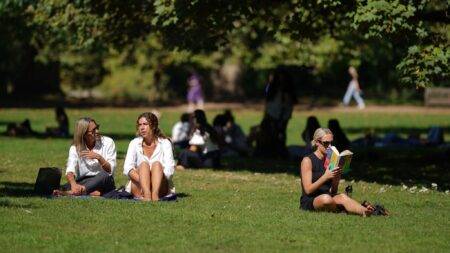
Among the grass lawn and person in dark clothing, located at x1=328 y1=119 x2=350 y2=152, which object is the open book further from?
person in dark clothing, located at x1=328 y1=119 x2=350 y2=152

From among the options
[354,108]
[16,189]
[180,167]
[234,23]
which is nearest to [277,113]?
[234,23]

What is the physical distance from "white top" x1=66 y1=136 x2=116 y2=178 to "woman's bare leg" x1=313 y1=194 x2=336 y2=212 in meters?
3.14

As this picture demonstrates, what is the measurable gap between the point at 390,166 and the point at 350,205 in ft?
34.3

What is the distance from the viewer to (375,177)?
21.4m

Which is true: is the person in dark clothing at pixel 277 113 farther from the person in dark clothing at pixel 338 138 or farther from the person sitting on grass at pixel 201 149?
the person sitting on grass at pixel 201 149

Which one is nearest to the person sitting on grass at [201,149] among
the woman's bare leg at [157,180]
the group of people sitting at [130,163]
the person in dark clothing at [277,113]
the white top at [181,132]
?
the person in dark clothing at [277,113]

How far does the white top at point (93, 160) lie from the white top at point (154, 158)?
1.23 feet

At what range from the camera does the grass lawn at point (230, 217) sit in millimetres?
11891

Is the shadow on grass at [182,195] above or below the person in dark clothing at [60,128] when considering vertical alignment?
below

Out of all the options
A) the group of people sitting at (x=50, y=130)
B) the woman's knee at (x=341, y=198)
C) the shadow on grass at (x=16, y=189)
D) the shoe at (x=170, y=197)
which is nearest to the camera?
the woman's knee at (x=341, y=198)

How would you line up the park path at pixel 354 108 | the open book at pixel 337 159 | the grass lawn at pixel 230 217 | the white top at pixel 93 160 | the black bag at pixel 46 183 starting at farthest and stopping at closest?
the park path at pixel 354 108
the black bag at pixel 46 183
the white top at pixel 93 160
the open book at pixel 337 159
the grass lawn at pixel 230 217

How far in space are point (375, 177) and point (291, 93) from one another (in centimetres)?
489

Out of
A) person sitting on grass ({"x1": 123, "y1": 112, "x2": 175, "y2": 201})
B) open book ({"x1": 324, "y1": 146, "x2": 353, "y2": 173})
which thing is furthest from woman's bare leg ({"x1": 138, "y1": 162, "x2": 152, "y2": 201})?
open book ({"x1": 324, "y1": 146, "x2": 353, "y2": 173})

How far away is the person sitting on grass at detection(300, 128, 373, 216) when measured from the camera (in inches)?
553
